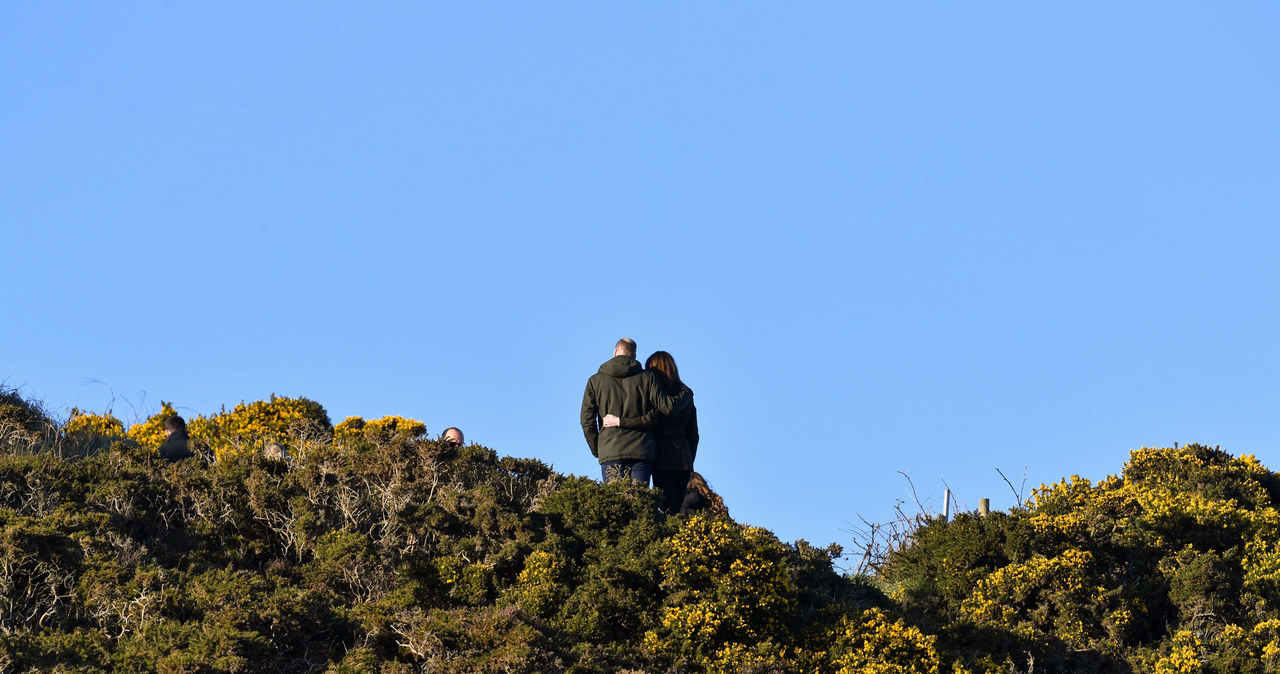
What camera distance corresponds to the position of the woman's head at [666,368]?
10.9 metres

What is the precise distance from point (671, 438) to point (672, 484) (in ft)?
1.38

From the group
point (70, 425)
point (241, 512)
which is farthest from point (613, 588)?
point (70, 425)

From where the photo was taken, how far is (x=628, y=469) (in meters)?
10.5

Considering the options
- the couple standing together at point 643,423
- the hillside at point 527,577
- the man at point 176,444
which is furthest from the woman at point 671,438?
the man at point 176,444

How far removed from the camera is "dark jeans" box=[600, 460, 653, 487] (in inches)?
410

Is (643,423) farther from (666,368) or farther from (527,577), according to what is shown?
(527,577)

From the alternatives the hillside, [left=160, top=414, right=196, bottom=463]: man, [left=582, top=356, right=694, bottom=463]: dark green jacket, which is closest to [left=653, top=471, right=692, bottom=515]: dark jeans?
[left=582, top=356, right=694, bottom=463]: dark green jacket

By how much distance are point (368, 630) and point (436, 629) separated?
46cm

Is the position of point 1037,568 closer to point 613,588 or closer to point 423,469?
point 613,588

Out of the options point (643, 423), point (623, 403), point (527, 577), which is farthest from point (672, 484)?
point (527, 577)

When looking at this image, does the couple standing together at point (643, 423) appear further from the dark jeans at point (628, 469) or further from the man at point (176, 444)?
the man at point (176, 444)

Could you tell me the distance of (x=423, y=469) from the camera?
9844 mm

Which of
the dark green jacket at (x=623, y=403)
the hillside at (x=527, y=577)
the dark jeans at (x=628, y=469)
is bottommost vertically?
the hillside at (x=527, y=577)

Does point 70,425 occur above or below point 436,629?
above
